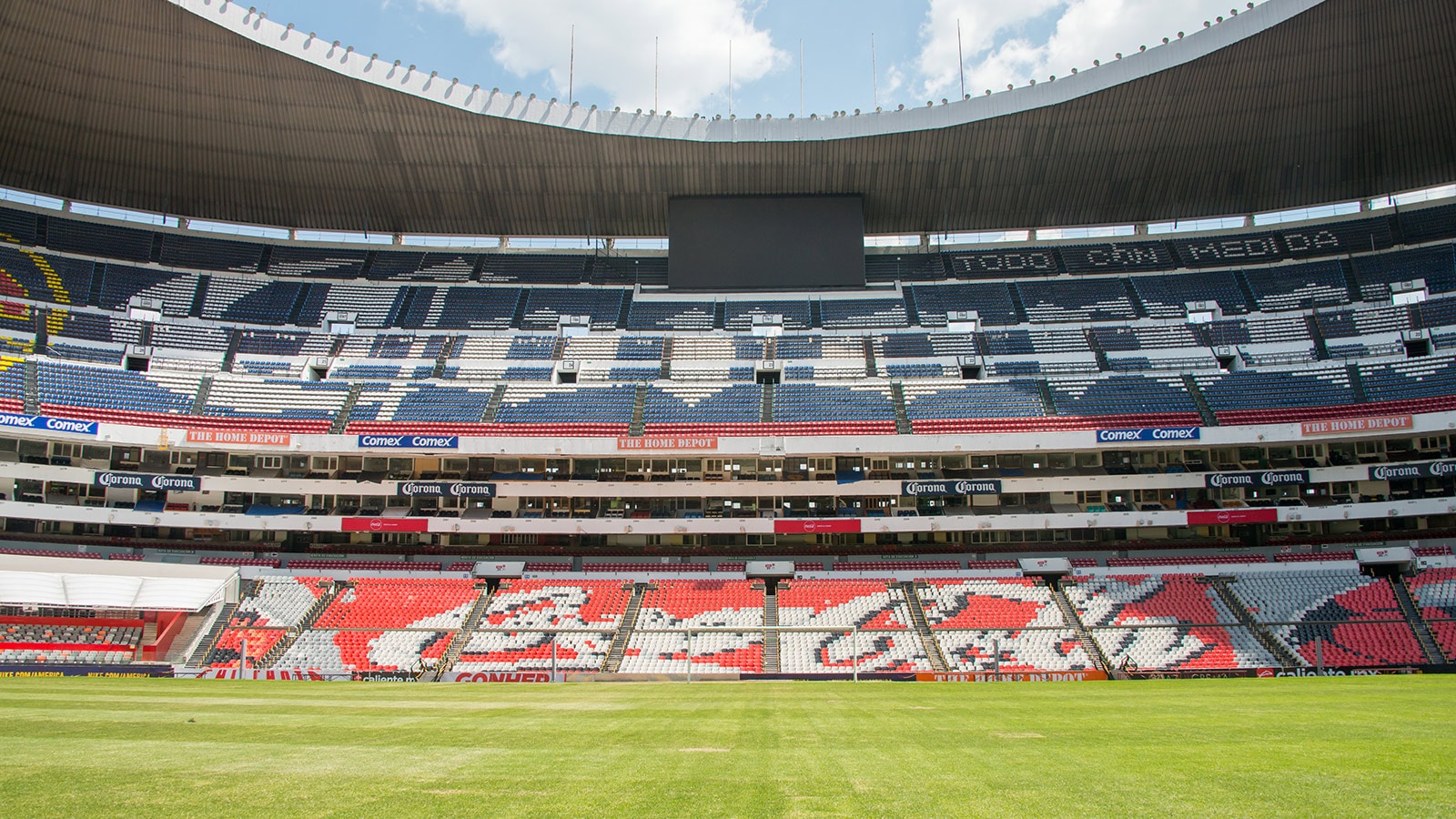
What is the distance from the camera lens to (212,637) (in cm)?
3759

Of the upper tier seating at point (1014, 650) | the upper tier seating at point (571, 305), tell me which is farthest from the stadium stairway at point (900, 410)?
the upper tier seating at point (571, 305)

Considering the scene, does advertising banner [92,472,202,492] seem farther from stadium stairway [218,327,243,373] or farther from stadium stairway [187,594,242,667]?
stadium stairway [218,327,243,373]

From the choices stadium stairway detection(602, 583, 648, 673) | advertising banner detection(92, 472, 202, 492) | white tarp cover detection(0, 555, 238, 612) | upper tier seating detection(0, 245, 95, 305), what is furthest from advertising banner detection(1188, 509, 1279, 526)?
upper tier seating detection(0, 245, 95, 305)

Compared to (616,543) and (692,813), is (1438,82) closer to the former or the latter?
(616,543)

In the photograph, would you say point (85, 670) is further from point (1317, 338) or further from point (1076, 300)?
point (1317, 338)

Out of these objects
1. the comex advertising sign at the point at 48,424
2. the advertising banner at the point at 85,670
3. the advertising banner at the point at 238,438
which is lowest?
the advertising banner at the point at 85,670

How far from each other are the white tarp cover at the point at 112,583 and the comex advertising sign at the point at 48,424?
6576 millimetres

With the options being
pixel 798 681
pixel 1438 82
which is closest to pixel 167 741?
pixel 798 681

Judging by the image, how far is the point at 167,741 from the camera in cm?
1159

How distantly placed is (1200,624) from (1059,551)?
30.9ft

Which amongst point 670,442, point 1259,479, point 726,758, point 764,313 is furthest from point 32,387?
point 1259,479

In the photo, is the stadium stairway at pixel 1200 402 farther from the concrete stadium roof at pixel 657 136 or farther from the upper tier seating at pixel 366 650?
the upper tier seating at pixel 366 650

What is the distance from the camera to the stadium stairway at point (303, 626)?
1414 inches

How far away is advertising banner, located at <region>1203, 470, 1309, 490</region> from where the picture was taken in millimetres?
42500
